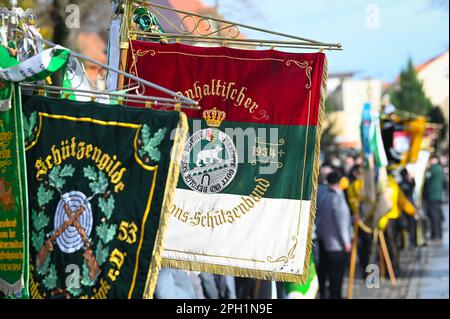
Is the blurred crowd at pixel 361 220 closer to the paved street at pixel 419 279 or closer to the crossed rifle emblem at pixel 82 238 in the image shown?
the paved street at pixel 419 279

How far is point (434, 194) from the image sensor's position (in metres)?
23.6

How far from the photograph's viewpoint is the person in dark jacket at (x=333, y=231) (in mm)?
14438

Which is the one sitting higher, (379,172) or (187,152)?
(187,152)

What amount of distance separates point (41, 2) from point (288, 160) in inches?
348

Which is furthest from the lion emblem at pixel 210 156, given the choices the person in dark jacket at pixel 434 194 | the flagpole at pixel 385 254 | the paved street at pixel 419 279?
the person in dark jacket at pixel 434 194

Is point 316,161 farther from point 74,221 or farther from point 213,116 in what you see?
point 74,221

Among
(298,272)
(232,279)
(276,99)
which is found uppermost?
(276,99)

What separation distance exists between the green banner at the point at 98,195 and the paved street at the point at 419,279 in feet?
35.1

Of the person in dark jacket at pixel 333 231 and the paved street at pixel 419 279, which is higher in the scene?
the person in dark jacket at pixel 333 231

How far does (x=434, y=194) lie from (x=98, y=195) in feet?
63.0

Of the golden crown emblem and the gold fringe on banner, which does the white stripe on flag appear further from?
the golden crown emblem

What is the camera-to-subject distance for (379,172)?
16.5 meters
